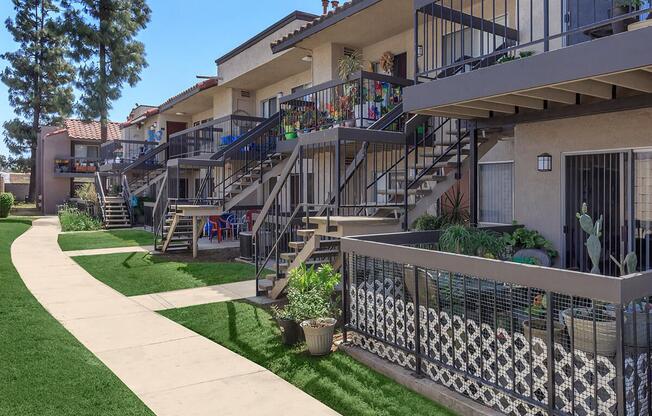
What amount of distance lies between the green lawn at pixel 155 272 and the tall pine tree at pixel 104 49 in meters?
20.1

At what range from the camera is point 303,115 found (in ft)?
40.3

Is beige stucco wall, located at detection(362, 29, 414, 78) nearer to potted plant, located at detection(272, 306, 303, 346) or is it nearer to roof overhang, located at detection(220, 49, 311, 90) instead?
roof overhang, located at detection(220, 49, 311, 90)

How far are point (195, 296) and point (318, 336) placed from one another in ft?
13.5

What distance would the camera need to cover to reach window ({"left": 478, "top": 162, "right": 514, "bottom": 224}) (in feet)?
29.7

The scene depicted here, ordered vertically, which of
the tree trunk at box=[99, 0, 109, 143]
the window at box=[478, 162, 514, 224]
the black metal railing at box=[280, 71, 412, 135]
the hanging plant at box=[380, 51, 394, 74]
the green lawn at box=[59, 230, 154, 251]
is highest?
the tree trunk at box=[99, 0, 109, 143]

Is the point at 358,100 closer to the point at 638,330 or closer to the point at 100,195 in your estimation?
the point at 638,330

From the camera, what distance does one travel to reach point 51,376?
5219mm

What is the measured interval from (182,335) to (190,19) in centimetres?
2210

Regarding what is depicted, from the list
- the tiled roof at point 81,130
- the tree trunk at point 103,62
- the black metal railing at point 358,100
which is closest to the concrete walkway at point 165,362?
the black metal railing at point 358,100

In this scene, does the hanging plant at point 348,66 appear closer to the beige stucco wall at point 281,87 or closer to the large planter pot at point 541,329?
the beige stucco wall at point 281,87

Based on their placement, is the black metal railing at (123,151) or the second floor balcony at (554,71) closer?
the second floor balcony at (554,71)

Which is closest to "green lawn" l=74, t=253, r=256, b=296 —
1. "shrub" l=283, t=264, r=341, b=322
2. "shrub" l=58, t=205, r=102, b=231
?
"shrub" l=283, t=264, r=341, b=322

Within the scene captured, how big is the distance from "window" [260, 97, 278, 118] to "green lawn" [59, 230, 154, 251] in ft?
20.0

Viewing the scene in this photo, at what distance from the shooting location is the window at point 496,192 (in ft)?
29.7
